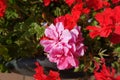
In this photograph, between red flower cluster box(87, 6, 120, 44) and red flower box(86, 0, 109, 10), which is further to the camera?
red flower box(86, 0, 109, 10)

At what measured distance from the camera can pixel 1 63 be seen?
1.37m

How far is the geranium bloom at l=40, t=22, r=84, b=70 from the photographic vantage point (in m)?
0.99

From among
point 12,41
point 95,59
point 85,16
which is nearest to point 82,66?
point 95,59

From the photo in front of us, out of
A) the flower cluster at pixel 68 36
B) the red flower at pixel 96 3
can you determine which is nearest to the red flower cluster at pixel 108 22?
the flower cluster at pixel 68 36

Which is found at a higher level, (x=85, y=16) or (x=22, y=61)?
(x=85, y=16)

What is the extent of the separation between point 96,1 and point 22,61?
0.41m

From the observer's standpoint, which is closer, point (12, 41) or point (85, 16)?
point (85, 16)

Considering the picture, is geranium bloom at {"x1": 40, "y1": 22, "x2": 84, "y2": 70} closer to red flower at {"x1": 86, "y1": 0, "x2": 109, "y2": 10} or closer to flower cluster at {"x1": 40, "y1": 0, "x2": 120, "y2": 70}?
Answer: flower cluster at {"x1": 40, "y1": 0, "x2": 120, "y2": 70}

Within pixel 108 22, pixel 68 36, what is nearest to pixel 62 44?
pixel 68 36

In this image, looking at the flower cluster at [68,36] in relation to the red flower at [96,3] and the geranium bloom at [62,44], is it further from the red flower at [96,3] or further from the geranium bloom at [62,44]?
the red flower at [96,3]

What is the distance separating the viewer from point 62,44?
99 cm

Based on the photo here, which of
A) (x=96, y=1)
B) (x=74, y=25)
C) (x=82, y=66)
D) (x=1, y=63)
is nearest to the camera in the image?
(x=74, y=25)

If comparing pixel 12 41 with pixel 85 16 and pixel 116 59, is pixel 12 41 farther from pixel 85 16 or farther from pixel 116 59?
pixel 116 59

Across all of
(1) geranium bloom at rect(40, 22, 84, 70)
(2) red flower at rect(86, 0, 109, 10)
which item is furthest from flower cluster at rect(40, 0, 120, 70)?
(2) red flower at rect(86, 0, 109, 10)
